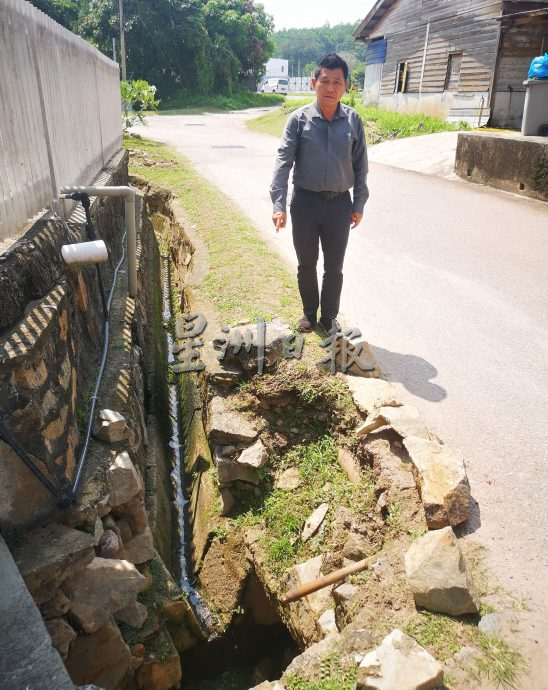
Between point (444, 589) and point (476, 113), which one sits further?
point (476, 113)

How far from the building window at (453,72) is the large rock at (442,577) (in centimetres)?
1847

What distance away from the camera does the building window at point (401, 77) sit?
21203mm

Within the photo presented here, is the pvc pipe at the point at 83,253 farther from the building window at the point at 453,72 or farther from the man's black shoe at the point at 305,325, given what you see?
the building window at the point at 453,72

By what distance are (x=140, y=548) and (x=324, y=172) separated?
2.72 metres

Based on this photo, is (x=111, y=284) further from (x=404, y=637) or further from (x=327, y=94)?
(x=404, y=637)

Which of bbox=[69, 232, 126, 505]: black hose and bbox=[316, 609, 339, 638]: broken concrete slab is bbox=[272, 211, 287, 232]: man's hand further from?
bbox=[316, 609, 339, 638]: broken concrete slab

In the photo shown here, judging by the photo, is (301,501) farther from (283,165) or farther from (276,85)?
(276,85)

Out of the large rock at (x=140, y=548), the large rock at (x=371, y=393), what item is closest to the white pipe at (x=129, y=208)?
the large rock at (x=371, y=393)

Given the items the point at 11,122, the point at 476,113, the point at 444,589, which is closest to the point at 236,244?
the point at 11,122

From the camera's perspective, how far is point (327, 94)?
3818 mm

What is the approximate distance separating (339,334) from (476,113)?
50.1 ft

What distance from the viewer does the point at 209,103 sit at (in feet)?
117

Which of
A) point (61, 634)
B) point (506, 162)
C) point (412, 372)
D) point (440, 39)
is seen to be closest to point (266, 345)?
point (412, 372)

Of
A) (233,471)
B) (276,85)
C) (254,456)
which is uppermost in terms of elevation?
(276,85)
